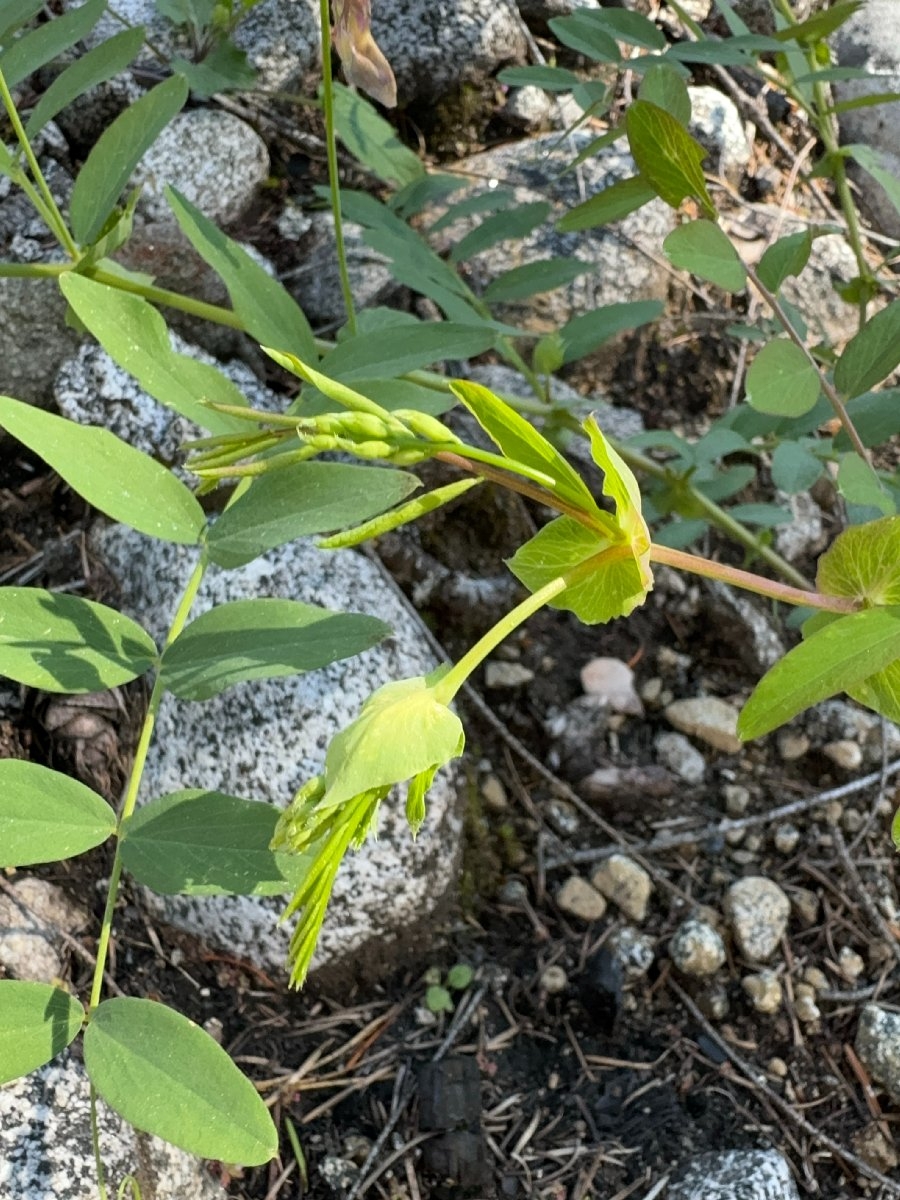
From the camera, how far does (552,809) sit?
5.14ft

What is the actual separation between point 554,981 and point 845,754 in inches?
22.2

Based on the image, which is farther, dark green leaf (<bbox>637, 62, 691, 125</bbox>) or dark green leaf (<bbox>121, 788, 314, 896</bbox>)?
dark green leaf (<bbox>637, 62, 691, 125</bbox>)

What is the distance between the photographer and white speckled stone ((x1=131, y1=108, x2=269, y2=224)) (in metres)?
1.76

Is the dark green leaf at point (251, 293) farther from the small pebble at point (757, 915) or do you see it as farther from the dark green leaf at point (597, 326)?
the small pebble at point (757, 915)

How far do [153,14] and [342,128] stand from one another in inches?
22.4

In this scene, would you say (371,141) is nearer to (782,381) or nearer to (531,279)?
(531,279)

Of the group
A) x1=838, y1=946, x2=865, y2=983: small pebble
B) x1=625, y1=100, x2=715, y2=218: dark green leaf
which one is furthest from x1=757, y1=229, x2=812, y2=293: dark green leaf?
x1=838, y1=946, x2=865, y2=983: small pebble

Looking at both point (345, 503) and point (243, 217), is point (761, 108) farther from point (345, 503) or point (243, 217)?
point (345, 503)

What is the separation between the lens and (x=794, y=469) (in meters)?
A: 1.32

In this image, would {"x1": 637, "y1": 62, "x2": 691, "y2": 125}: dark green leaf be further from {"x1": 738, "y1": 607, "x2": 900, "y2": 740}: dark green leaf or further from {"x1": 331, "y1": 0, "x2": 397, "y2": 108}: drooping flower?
{"x1": 738, "y1": 607, "x2": 900, "y2": 740}: dark green leaf

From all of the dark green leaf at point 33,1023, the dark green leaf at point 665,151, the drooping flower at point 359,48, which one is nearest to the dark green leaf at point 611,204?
the dark green leaf at point 665,151

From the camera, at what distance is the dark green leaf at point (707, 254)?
1.07 m

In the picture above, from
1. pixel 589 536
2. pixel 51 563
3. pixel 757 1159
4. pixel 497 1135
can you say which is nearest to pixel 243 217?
pixel 51 563

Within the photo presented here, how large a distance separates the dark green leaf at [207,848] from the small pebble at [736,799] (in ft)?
2.86
